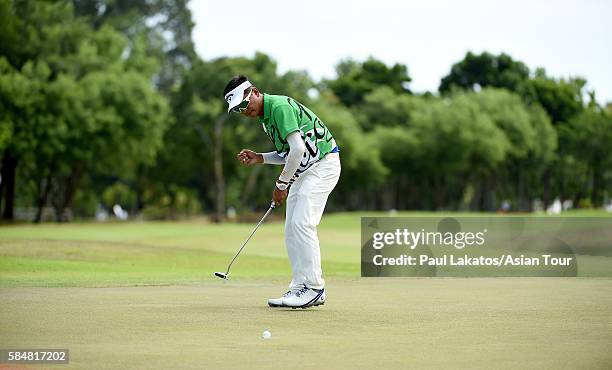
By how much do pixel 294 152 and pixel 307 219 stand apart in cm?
89

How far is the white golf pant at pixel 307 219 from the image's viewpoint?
41.9 feet

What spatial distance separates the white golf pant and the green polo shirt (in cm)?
16

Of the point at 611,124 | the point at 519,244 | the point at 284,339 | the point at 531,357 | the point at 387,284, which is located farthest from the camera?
the point at 611,124

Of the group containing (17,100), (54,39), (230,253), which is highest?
(54,39)

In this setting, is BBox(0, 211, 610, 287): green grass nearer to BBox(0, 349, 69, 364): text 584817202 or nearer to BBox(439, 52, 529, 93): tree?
BBox(0, 349, 69, 364): text 584817202

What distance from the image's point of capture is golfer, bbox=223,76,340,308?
1252cm

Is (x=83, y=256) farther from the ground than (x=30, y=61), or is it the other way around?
(x=30, y=61)

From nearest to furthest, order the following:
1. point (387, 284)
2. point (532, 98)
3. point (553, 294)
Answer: point (553, 294) < point (387, 284) < point (532, 98)

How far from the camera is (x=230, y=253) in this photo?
32594 mm

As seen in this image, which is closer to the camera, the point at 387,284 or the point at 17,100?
the point at 387,284

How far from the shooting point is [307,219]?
12805 millimetres

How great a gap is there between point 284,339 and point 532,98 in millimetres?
114499

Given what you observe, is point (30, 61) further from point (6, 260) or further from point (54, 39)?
point (6, 260)

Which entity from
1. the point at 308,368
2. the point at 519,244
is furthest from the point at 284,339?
the point at 519,244
